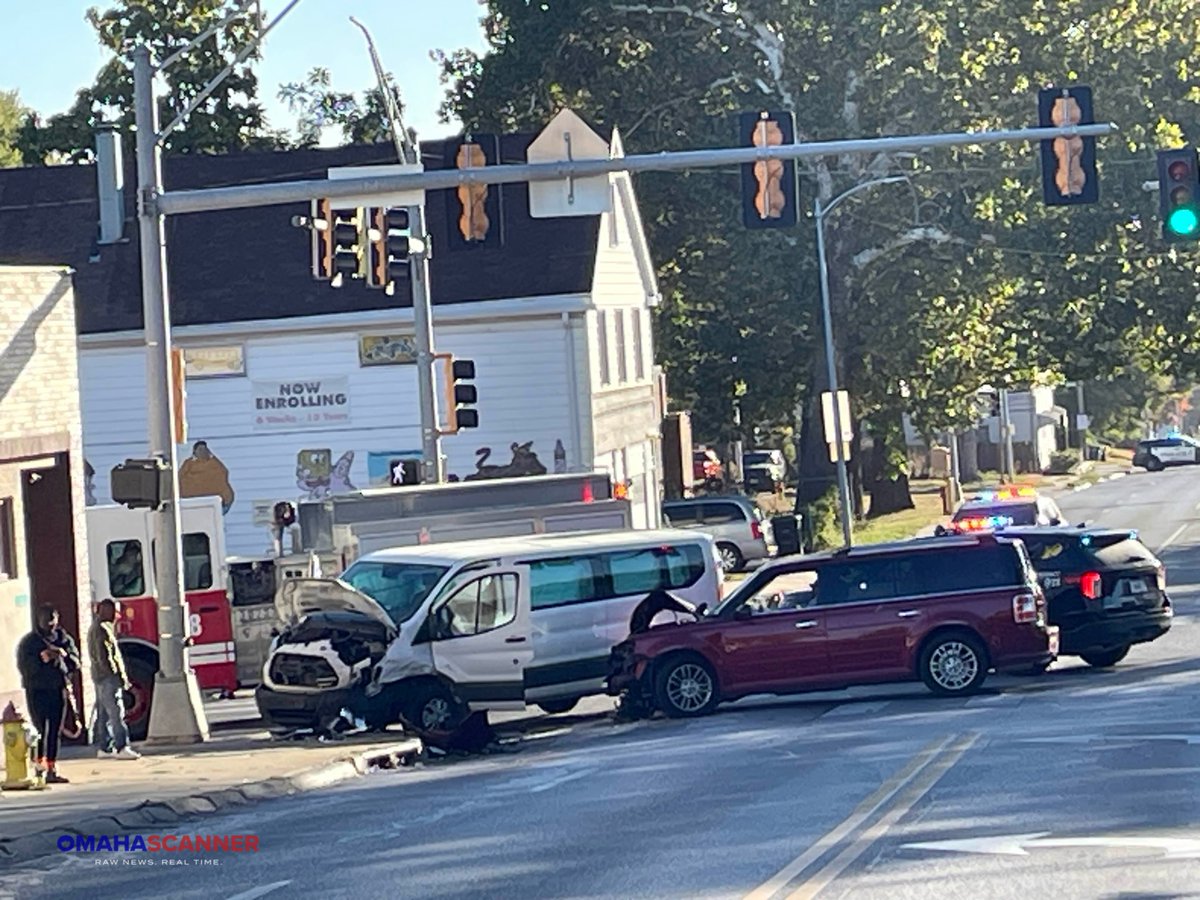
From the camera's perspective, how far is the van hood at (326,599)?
73.1ft

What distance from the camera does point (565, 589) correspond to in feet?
76.2

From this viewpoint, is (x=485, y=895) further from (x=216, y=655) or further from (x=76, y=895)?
(x=216, y=655)

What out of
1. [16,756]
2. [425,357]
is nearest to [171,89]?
[425,357]

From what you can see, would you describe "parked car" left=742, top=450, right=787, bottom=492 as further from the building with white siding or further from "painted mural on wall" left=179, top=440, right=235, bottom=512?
"painted mural on wall" left=179, top=440, right=235, bottom=512

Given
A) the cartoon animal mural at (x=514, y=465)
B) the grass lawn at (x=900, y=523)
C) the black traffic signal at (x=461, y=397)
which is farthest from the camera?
the grass lawn at (x=900, y=523)

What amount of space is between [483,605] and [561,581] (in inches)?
39.2

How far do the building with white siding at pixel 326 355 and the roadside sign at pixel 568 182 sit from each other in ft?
59.5

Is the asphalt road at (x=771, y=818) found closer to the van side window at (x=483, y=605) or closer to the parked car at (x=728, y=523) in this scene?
the van side window at (x=483, y=605)

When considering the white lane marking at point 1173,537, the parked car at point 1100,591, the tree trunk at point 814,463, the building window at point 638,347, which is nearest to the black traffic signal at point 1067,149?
the parked car at point 1100,591

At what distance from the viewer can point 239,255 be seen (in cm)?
4112

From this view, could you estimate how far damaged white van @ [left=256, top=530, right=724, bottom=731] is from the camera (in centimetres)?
2200

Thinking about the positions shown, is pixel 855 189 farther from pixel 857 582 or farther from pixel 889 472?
pixel 857 582

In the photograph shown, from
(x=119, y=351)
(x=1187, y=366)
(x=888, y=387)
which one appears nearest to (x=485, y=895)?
(x=119, y=351)

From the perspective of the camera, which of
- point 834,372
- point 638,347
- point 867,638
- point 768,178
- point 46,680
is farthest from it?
point 638,347
